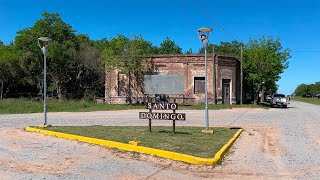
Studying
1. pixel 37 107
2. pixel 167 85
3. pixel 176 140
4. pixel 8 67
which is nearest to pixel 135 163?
pixel 176 140

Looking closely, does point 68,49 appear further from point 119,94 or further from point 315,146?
point 315,146

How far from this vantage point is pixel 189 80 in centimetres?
4194

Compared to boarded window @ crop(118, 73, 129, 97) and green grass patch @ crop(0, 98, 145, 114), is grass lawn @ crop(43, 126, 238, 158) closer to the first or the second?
green grass patch @ crop(0, 98, 145, 114)

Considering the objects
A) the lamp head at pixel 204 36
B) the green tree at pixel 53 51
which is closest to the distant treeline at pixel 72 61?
the green tree at pixel 53 51

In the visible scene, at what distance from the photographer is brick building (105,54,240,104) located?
41812 mm

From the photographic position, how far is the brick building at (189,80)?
41.8 m

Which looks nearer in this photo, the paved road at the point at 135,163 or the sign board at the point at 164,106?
the paved road at the point at 135,163

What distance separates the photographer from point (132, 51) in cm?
4066

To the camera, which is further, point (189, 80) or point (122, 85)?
point (122, 85)

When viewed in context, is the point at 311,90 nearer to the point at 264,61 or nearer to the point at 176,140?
the point at 264,61

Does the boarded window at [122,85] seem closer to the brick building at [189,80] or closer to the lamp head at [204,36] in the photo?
the brick building at [189,80]

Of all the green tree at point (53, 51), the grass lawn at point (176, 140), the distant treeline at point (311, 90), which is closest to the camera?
the grass lawn at point (176, 140)

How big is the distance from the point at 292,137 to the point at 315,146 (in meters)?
2.49

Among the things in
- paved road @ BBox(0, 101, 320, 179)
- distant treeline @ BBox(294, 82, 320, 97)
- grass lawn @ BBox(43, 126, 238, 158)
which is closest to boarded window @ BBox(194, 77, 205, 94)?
grass lawn @ BBox(43, 126, 238, 158)
